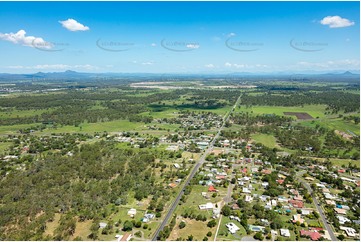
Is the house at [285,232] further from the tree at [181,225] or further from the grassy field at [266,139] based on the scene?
the grassy field at [266,139]

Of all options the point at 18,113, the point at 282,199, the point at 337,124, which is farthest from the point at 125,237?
the point at 18,113

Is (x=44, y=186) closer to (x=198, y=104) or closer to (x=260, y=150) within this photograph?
(x=260, y=150)

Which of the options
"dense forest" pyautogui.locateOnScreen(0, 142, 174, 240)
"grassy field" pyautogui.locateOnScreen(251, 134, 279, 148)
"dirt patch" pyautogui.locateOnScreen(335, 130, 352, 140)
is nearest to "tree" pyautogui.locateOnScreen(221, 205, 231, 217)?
"dense forest" pyautogui.locateOnScreen(0, 142, 174, 240)

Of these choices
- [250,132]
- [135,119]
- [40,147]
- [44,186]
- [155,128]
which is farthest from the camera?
[135,119]

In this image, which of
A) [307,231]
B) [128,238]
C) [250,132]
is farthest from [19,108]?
[307,231]

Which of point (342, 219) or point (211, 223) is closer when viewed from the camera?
point (211, 223)

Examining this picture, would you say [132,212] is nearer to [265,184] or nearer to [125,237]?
[125,237]

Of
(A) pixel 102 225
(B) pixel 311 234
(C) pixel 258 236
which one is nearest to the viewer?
(C) pixel 258 236
